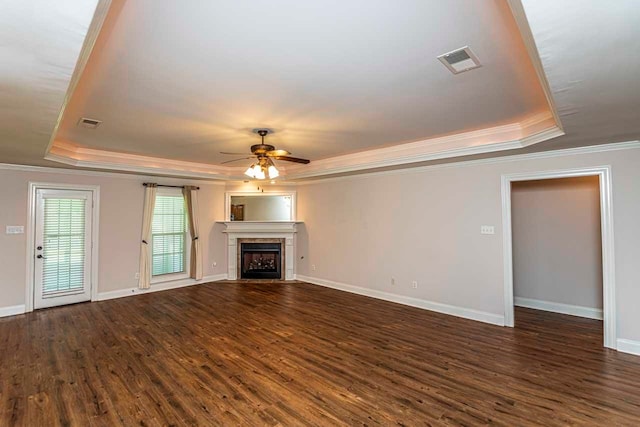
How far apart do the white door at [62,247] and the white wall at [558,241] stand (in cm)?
772

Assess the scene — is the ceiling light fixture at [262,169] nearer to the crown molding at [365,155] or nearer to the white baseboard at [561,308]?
the crown molding at [365,155]

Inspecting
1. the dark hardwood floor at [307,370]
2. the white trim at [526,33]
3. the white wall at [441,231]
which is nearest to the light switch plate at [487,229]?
the white wall at [441,231]

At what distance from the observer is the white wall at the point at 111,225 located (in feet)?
16.7

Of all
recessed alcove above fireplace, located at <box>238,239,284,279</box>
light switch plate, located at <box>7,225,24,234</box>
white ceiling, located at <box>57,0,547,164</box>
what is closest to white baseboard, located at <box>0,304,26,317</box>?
light switch plate, located at <box>7,225,24,234</box>

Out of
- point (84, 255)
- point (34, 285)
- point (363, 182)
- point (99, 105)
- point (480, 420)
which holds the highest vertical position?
point (99, 105)

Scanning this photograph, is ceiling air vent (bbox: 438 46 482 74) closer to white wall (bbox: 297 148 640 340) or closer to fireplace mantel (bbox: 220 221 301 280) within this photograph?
white wall (bbox: 297 148 640 340)

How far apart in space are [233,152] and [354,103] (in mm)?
2946

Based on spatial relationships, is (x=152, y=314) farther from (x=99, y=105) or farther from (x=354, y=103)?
(x=354, y=103)

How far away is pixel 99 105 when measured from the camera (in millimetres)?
3248

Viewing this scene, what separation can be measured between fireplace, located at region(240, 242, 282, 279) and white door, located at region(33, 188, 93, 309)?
123 inches

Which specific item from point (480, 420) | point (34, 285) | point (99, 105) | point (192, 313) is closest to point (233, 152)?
point (99, 105)

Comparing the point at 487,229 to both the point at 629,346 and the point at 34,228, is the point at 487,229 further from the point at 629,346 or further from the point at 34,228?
the point at 34,228

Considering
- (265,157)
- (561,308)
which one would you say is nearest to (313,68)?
(265,157)

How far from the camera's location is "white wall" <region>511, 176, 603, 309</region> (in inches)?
193
